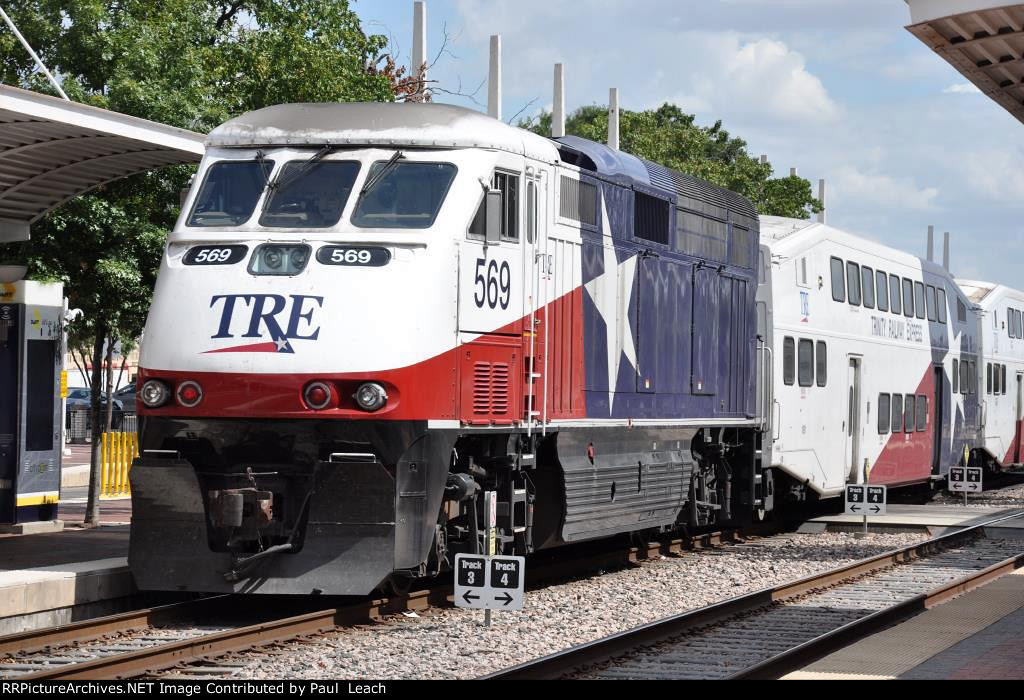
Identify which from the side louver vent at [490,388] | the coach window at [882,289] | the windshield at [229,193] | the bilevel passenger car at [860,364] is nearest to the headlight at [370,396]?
the side louver vent at [490,388]

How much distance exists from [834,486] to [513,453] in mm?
11674

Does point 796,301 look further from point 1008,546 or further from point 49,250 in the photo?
point 49,250

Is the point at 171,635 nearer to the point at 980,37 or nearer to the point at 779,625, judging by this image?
the point at 779,625

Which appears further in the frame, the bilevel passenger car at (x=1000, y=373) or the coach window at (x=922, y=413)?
the bilevel passenger car at (x=1000, y=373)

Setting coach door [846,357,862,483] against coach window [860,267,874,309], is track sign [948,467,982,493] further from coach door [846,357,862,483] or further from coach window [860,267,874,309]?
coach window [860,267,874,309]

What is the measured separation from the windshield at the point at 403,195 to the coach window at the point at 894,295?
52.9 ft

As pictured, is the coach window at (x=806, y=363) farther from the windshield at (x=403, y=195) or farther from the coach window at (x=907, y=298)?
the windshield at (x=403, y=195)

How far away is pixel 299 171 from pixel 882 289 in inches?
638

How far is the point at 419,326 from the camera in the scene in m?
11.5

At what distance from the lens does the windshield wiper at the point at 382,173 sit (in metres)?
12.0

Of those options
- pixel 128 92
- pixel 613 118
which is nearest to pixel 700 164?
pixel 613 118

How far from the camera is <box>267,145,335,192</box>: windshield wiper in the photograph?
1213cm

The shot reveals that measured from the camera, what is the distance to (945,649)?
10914 millimetres

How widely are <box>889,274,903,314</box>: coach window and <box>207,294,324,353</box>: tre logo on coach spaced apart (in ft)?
57.0
